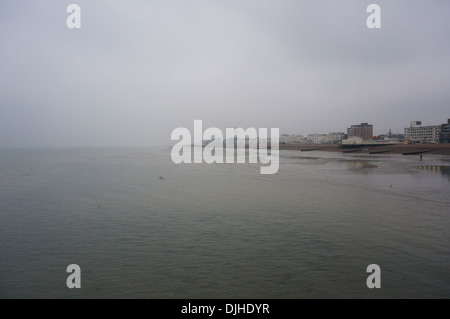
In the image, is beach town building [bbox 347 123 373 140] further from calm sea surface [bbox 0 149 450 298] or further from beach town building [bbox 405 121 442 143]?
calm sea surface [bbox 0 149 450 298]

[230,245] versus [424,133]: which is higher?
[424,133]

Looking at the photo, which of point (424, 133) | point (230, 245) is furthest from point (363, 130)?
point (230, 245)

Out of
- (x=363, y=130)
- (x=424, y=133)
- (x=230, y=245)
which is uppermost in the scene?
(x=363, y=130)

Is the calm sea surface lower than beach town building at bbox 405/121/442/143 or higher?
lower

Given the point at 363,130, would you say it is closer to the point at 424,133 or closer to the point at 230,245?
the point at 424,133

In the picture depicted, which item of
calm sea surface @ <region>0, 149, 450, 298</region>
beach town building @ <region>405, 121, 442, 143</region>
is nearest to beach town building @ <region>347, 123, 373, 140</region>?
beach town building @ <region>405, 121, 442, 143</region>

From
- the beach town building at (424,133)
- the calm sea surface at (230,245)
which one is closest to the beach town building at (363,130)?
the beach town building at (424,133)

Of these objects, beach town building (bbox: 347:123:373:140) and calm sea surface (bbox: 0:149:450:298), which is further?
beach town building (bbox: 347:123:373:140)

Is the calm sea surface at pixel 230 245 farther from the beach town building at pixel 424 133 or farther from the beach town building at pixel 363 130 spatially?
the beach town building at pixel 363 130

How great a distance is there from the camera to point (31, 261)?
9.75m

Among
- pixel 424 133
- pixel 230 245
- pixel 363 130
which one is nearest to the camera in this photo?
pixel 230 245

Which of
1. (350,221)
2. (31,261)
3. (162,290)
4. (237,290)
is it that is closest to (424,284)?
(237,290)

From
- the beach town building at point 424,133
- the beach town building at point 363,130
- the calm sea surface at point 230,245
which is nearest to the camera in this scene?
the calm sea surface at point 230,245
